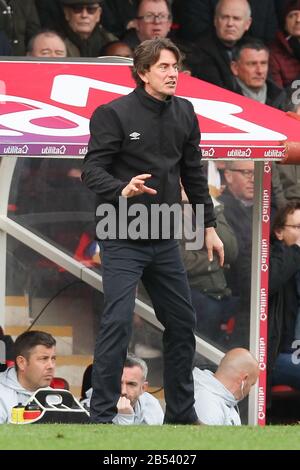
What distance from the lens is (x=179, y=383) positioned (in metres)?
9.23

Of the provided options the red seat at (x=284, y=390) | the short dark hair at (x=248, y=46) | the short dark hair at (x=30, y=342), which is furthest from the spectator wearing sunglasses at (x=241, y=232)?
the short dark hair at (x=248, y=46)

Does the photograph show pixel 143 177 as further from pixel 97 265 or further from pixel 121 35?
pixel 121 35

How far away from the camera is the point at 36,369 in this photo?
10.9 m

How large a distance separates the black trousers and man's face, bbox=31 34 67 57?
424 cm

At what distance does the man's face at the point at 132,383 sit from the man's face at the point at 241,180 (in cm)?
151

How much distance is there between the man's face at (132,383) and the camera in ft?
35.4

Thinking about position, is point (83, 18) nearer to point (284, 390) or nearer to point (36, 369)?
point (284, 390)

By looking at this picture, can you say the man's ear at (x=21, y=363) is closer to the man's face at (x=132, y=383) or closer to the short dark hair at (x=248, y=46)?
the man's face at (x=132, y=383)

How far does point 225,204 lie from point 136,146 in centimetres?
260

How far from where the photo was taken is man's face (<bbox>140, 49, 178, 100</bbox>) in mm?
8961

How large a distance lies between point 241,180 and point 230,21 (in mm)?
3066

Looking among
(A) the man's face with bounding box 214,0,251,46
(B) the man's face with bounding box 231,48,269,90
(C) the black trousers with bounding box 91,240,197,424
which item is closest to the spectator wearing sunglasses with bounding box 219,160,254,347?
(C) the black trousers with bounding box 91,240,197,424

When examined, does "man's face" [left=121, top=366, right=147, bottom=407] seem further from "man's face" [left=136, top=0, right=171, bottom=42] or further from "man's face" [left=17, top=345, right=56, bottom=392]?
"man's face" [left=136, top=0, right=171, bottom=42]

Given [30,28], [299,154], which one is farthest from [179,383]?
[30,28]
